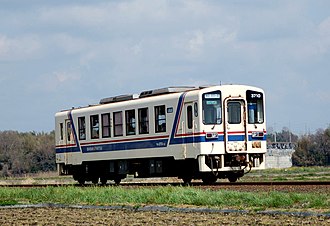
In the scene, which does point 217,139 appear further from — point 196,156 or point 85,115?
point 85,115

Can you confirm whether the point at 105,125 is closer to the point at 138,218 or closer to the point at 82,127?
the point at 82,127

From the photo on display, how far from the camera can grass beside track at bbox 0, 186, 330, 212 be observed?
16.3 metres

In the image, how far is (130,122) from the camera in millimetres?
29984

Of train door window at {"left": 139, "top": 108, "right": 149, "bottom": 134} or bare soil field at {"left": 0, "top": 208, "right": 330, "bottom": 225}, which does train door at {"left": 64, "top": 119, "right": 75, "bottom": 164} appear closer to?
train door window at {"left": 139, "top": 108, "right": 149, "bottom": 134}

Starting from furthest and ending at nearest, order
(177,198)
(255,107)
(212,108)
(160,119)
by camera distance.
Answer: (160,119)
(255,107)
(212,108)
(177,198)

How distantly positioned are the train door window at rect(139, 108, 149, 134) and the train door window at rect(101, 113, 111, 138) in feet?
7.67

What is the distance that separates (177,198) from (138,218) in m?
3.26

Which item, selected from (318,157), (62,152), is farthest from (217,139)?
(318,157)

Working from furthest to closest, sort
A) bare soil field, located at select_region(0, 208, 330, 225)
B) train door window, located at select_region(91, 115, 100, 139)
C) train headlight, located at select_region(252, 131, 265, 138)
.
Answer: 1. train door window, located at select_region(91, 115, 100, 139)
2. train headlight, located at select_region(252, 131, 265, 138)
3. bare soil field, located at select_region(0, 208, 330, 225)

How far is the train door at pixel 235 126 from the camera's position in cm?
2697

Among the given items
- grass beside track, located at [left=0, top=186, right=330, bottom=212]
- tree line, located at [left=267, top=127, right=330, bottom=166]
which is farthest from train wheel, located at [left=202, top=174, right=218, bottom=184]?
tree line, located at [left=267, top=127, right=330, bottom=166]

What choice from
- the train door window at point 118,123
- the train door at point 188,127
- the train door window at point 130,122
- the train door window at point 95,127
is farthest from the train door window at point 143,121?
the train door window at point 95,127

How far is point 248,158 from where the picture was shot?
2744 centimetres

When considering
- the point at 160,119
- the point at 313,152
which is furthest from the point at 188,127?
the point at 313,152
